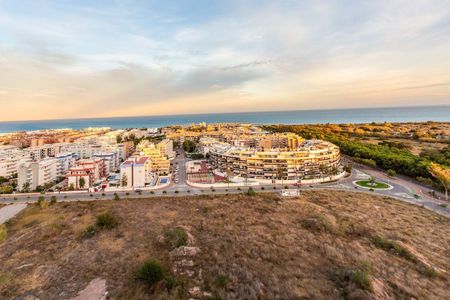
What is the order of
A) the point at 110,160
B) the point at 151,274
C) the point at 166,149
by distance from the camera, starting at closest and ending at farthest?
the point at 151,274
the point at 110,160
the point at 166,149

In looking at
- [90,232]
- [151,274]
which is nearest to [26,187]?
[90,232]

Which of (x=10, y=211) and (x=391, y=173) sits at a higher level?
(x=391, y=173)

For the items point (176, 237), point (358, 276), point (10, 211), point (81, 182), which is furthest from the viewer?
point (81, 182)

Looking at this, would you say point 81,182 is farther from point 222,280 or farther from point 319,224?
point 319,224

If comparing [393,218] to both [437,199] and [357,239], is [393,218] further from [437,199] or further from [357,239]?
[437,199]

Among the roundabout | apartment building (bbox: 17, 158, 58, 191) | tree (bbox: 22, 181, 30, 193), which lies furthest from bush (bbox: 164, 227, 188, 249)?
apartment building (bbox: 17, 158, 58, 191)

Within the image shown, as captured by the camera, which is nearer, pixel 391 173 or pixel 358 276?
pixel 358 276

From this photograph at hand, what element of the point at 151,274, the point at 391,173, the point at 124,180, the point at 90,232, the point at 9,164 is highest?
the point at 9,164
